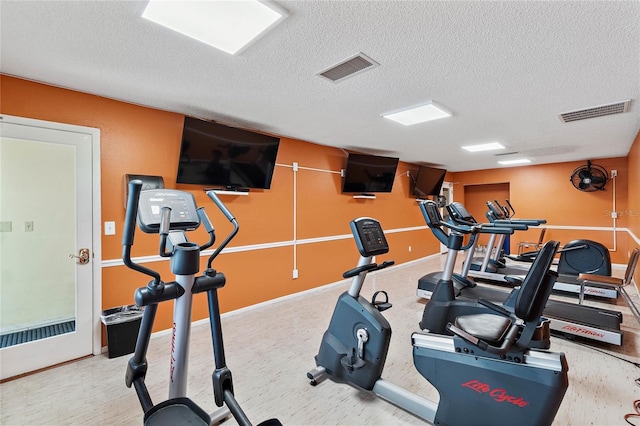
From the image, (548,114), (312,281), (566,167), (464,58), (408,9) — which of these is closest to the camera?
(408,9)

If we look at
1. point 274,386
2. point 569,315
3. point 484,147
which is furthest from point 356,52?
point 484,147

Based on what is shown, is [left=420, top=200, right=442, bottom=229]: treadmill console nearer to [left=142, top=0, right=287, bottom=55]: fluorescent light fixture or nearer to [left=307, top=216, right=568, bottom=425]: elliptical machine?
[left=307, top=216, right=568, bottom=425]: elliptical machine

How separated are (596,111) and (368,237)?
10.2 ft

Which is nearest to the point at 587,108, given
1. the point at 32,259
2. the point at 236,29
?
the point at 236,29

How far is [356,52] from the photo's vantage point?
209cm

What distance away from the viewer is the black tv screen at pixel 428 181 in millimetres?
7320

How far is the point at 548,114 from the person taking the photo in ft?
11.4

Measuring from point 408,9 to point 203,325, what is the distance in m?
3.61

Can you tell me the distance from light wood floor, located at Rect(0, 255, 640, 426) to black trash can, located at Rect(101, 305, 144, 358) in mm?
85

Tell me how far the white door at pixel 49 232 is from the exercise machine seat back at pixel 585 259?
245 inches

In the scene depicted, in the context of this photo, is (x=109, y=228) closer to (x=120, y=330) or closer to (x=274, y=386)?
(x=120, y=330)

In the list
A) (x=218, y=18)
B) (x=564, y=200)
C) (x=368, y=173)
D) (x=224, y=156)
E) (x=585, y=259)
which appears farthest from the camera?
(x=564, y=200)

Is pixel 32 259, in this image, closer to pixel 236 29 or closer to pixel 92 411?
pixel 92 411


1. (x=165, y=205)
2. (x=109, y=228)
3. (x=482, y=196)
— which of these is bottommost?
(x=109, y=228)
